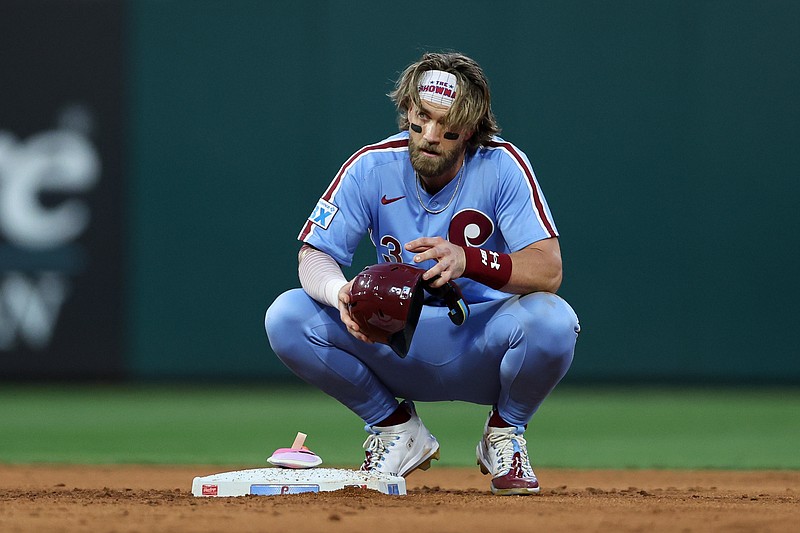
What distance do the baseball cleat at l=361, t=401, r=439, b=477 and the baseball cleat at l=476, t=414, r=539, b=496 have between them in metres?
0.20

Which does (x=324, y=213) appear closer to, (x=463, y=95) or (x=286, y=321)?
(x=286, y=321)

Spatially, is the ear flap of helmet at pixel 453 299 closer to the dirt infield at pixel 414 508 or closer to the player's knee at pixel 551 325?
the player's knee at pixel 551 325

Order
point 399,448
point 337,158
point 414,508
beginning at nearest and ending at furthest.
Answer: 1. point 414,508
2. point 399,448
3. point 337,158

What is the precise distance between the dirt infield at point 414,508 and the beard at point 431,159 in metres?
1.07

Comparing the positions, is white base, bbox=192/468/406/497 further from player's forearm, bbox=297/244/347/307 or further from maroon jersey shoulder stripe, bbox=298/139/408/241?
maroon jersey shoulder stripe, bbox=298/139/408/241

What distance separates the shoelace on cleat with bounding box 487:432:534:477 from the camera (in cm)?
398

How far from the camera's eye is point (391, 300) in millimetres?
3689

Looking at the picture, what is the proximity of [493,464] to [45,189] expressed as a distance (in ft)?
19.5

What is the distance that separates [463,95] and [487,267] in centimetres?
63

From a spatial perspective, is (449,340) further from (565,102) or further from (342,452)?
(565,102)

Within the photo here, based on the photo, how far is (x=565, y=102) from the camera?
9.30 m

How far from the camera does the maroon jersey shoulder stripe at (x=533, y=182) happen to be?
13.2 feet

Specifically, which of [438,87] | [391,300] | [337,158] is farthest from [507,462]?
[337,158]

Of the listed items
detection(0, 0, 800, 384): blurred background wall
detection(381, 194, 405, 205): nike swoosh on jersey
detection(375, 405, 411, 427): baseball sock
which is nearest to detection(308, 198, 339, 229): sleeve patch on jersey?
detection(381, 194, 405, 205): nike swoosh on jersey
